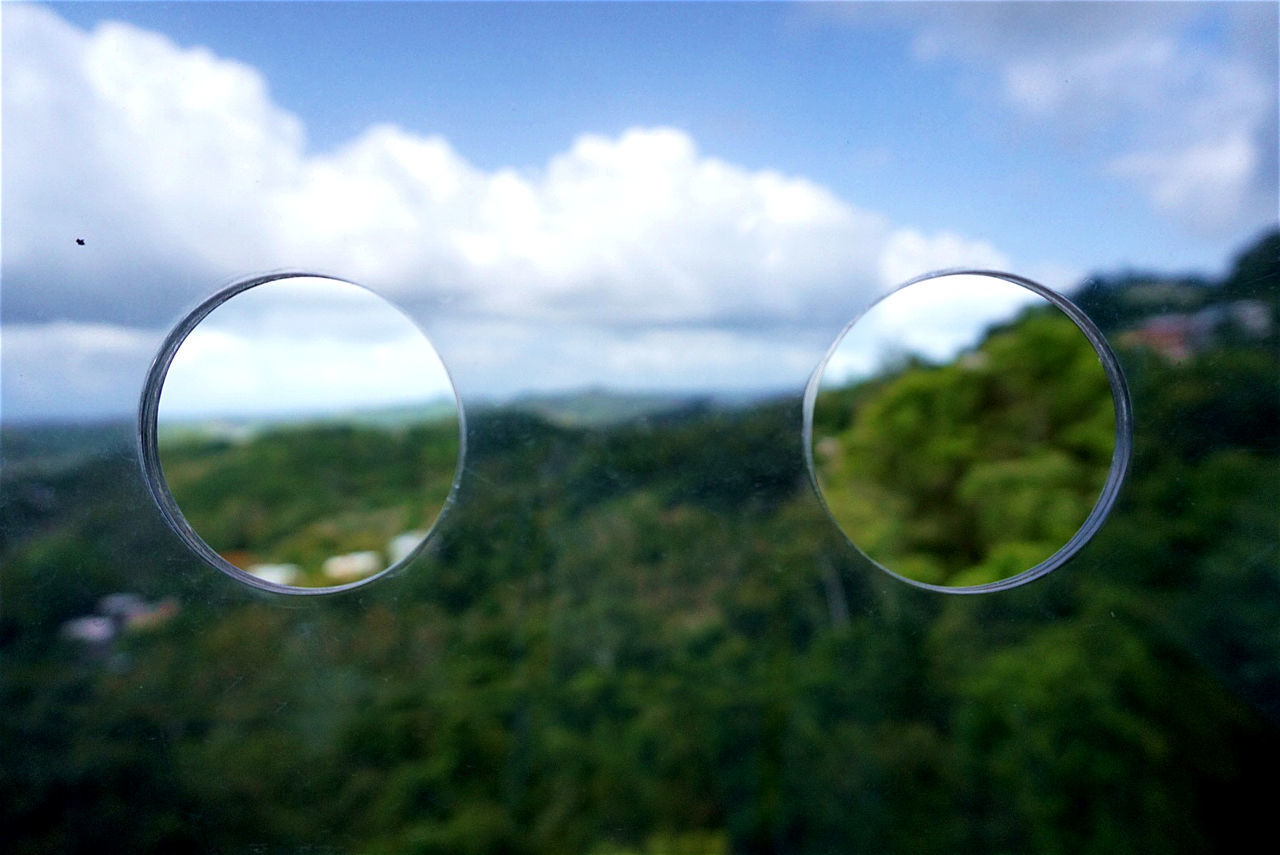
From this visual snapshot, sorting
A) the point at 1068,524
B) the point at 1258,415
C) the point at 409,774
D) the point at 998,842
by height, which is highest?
the point at 1258,415

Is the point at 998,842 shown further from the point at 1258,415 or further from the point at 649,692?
the point at 1258,415

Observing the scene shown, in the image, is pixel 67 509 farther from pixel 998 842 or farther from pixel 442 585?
pixel 998 842

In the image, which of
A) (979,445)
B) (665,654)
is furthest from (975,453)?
(665,654)

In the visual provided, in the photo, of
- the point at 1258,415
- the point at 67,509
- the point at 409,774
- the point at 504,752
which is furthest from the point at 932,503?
the point at 67,509

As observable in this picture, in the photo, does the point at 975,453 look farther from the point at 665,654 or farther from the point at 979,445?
the point at 665,654

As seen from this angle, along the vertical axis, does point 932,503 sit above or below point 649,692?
above

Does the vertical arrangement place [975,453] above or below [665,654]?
above
